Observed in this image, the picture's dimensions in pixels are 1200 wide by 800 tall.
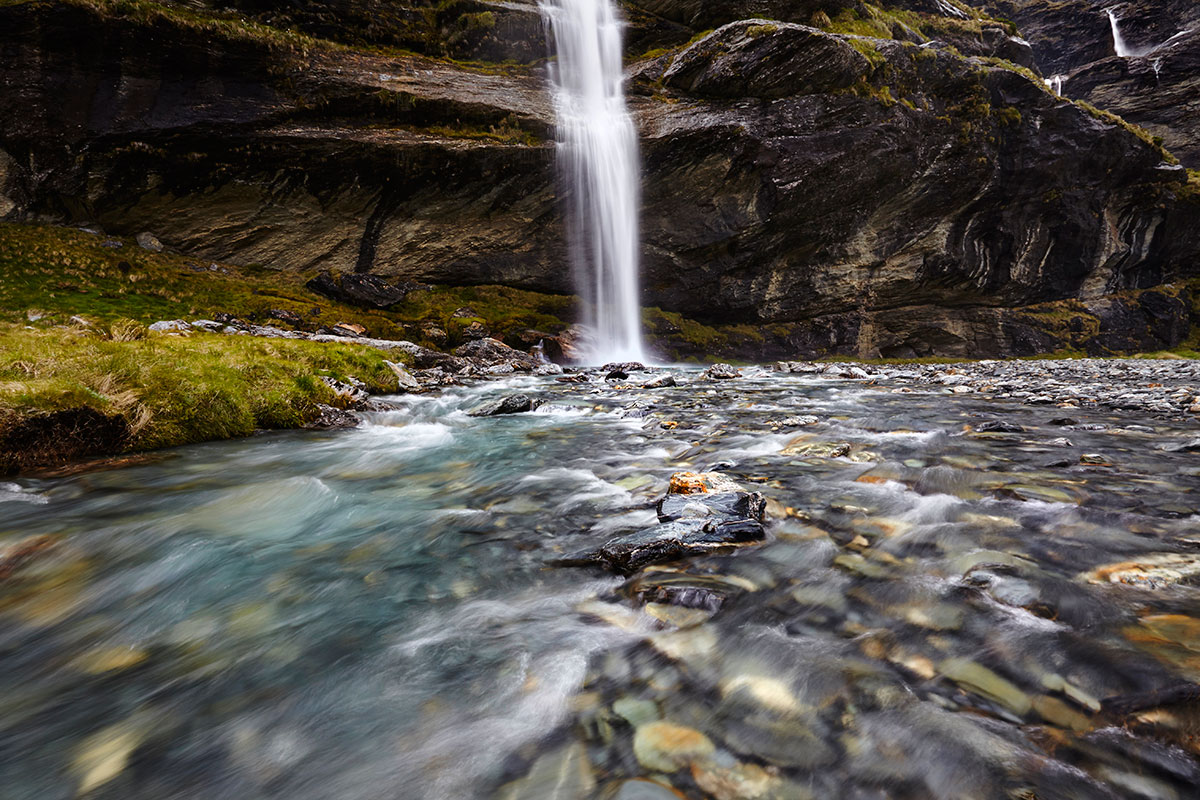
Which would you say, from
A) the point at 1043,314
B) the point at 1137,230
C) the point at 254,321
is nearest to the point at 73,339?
the point at 254,321

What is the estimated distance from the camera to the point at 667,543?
9.62ft

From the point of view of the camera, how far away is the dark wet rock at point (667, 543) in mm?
2867

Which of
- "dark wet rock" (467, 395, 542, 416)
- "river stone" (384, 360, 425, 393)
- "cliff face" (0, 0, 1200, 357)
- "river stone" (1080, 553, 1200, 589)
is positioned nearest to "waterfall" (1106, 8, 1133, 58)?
"cliff face" (0, 0, 1200, 357)

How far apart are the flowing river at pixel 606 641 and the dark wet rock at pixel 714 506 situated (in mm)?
208

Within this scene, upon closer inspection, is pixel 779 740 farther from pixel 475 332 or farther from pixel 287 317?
pixel 287 317

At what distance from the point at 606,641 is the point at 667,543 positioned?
0.86 m

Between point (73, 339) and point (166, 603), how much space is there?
28.0 ft

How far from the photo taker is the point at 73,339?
798 centimetres

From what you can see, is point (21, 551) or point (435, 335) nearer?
point (21, 551)

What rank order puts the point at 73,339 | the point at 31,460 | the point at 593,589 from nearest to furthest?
the point at 593,589 → the point at 31,460 → the point at 73,339

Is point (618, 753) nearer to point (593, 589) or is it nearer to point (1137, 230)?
point (593, 589)

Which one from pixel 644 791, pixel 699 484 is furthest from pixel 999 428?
pixel 644 791

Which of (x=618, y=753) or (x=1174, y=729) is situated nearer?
(x=1174, y=729)

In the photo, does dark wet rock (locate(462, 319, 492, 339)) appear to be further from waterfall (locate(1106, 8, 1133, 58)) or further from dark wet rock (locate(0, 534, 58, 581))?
waterfall (locate(1106, 8, 1133, 58))
